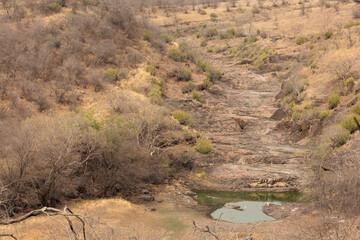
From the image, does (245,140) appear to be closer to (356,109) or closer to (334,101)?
(334,101)

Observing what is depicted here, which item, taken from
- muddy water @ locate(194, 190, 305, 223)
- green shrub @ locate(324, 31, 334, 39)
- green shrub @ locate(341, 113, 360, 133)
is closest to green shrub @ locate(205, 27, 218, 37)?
green shrub @ locate(324, 31, 334, 39)

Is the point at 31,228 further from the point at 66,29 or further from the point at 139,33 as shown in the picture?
the point at 139,33

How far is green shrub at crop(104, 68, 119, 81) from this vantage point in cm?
3516

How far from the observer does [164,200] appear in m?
22.0

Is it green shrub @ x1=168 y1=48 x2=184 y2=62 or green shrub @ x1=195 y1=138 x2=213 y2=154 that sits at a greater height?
green shrub @ x1=168 y1=48 x2=184 y2=62

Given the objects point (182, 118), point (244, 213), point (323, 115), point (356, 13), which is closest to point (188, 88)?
point (182, 118)

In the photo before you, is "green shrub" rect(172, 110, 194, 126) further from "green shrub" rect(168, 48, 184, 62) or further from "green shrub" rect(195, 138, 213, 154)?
"green shrub" rect(168, 48, 184, 62)

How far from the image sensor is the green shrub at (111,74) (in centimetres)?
3516

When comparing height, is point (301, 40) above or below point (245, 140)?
above

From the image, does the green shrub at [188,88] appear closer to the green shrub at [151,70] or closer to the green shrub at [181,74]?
the green shrub at [181,74]

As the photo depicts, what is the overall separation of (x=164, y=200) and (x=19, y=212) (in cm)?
842

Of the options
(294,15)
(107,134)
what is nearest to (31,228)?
(107,134)

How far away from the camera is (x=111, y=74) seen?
3550 centimetres

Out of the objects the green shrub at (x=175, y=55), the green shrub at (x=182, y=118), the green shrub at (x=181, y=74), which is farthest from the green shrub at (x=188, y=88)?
the green shrub at (x=182, y=118)
